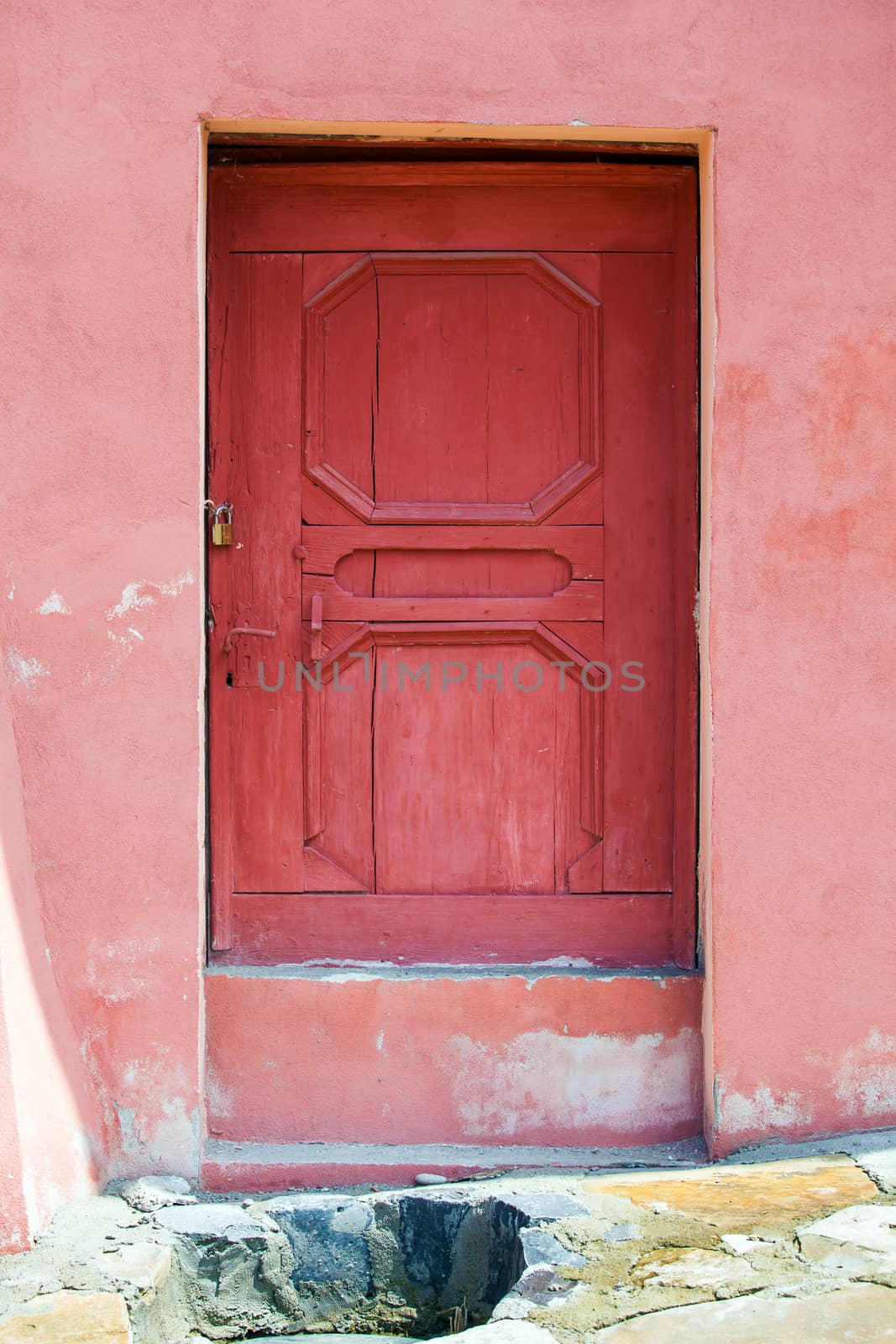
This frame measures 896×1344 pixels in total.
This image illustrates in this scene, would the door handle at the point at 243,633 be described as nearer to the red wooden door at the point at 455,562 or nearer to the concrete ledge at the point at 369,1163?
the red wooden door at the point at 455,562

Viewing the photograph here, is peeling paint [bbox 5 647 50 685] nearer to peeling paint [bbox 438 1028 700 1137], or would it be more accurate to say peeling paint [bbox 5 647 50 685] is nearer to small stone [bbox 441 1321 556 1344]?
peeling paint [bbox 438 1028 700 1137]

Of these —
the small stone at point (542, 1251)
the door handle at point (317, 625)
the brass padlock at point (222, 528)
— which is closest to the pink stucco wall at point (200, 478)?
the brass padlock at point (222, 528)

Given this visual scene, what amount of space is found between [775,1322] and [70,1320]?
1340 mm

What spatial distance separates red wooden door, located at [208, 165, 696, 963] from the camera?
3.16m

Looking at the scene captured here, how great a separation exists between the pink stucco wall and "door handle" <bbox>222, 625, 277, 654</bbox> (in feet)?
0.80

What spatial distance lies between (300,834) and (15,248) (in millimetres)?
1684

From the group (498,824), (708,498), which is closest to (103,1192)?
(498,824)

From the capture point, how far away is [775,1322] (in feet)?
6.85

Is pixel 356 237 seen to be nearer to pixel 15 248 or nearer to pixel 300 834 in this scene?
pixel 15 248

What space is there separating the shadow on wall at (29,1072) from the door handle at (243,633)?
594mm

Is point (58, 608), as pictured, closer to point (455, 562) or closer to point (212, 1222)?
point (455, 562)

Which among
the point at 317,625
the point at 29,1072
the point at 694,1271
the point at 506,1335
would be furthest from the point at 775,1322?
the point at 317,625

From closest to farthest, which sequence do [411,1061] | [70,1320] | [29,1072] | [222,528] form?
[70,1320] < [29,1072] < [411,1061] < [222,528]

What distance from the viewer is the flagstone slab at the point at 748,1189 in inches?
99.4
